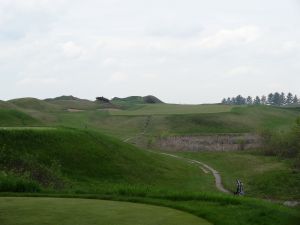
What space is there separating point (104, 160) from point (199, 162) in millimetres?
19499

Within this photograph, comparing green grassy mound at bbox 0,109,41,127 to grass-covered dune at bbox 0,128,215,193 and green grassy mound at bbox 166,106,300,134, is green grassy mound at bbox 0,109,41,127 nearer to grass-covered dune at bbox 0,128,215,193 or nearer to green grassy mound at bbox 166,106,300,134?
grass-covered dune at bbox 0,128,215,193

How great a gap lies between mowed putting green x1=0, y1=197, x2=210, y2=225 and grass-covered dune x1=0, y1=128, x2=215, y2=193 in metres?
11.4

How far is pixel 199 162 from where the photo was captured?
56062mm

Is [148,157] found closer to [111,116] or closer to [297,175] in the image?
[297,175]

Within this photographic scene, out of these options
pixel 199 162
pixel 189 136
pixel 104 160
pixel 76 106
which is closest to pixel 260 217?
pixel 104 160

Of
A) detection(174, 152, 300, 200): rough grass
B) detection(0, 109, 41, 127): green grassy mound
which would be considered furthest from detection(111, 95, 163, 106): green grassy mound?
detection(174, 152, 300, 200): rough grass

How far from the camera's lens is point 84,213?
13898 mm

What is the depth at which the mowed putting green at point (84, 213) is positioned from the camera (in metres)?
12.9

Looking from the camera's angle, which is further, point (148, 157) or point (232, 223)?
point (148, 157)

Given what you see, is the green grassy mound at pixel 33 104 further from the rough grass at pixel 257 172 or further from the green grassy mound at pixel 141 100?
the green grassy mound at pixel 141 100

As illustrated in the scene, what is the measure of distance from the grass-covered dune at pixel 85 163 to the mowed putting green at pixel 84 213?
11375 millimetres

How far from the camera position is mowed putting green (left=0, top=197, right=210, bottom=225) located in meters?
12.9

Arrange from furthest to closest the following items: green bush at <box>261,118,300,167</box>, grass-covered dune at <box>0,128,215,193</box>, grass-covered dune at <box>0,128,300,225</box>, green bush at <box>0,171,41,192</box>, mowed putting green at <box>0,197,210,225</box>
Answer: green bush at <box>261,118,300,167</box> → grass-covered dune at <box>0,128,215,193</box> → green bush at <box>0,171,41,192</box> → grass-covered dune at <box>0,128,300,225</box> → mowed putting green at <box>0,197,210,225</box>

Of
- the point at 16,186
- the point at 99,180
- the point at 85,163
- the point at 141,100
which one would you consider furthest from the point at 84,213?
the point at 141,100
